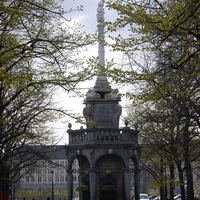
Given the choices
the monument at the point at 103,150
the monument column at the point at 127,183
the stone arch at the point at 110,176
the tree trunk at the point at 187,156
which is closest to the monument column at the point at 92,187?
the monument at the point at 103,150

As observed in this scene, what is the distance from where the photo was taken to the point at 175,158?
3011 centimetres

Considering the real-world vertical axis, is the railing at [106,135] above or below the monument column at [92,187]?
above

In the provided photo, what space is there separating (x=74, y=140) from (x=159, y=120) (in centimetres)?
996

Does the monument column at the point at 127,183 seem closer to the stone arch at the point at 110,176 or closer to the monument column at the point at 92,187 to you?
the stone arch at the point at 110,176

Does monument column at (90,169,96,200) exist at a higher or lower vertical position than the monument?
lower

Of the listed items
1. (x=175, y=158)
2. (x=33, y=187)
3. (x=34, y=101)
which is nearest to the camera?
(x=34, y=101)

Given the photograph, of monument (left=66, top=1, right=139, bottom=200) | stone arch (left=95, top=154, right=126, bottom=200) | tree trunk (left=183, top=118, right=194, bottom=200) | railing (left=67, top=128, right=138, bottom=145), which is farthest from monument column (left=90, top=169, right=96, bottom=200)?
tree trunk (left=183, top=118, right=194, bottom=200)

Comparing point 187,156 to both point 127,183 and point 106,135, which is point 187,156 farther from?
point 106,135

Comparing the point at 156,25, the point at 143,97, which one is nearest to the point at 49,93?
the point at 143,97

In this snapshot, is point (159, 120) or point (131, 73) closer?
point (131, 73)

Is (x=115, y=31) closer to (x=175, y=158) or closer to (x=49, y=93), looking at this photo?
(x=49, y=93)

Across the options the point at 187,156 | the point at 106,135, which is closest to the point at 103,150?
the point at 106,135

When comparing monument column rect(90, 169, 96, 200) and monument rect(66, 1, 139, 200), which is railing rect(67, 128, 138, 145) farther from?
monument column rect(90, 169, 96, 200)

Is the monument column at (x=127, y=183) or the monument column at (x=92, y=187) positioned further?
the monument column at (x=127, y=183)
